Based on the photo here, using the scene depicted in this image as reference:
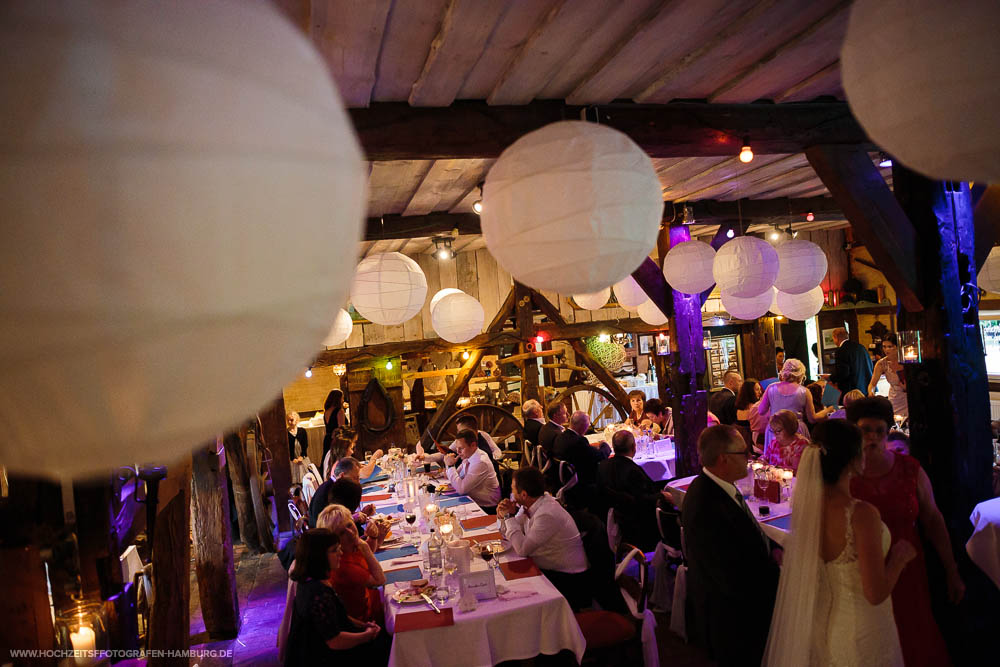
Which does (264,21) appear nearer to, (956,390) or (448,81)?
(448,81)

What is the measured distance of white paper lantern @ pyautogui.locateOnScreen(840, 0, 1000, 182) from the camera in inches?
44.2

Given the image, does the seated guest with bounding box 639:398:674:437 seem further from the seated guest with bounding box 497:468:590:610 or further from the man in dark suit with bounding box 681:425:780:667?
the man in dark suit with bounding box 681:425:780:667

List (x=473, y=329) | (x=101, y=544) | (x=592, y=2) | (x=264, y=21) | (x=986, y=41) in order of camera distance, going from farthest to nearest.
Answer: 1. (x=473, y=329)
2. (x=101, y=544)
3. (x=592, y=2)
4. (x=986, y=41)
5. (x=264, y=21)

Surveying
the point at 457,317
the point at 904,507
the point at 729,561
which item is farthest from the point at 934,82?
the point at 457,317

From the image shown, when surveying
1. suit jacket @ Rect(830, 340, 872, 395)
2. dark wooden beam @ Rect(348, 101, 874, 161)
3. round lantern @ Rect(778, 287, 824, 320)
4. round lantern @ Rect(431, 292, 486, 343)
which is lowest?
suit jacket @ Rect(830, 340, 872, 395)

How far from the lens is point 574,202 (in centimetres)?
176

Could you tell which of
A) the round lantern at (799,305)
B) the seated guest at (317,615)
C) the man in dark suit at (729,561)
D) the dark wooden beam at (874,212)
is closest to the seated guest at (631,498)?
the man in dark suit at (729,561)

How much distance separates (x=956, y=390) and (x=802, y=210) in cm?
449

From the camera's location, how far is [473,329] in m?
6.11

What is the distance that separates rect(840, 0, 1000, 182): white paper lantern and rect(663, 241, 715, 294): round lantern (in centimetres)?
334

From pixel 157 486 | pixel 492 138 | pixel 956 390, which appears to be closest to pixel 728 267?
pixel 956 390

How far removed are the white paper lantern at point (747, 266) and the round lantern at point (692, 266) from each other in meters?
0.21

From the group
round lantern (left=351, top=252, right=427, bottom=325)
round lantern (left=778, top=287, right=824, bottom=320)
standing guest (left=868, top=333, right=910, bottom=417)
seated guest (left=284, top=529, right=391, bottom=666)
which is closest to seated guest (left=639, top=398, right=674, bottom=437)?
round lantern (left=778, top=287, right=824, bottom=320)

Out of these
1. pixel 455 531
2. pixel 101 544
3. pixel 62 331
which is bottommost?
pixel 455 531
